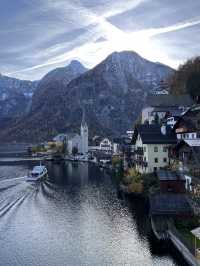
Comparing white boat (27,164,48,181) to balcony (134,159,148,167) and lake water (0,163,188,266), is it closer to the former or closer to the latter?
lake water (0,163,188,266)

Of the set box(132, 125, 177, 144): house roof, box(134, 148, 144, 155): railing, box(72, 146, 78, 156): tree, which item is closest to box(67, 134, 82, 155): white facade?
box(72, 146, 78, 156): tree

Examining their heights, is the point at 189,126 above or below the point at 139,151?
above

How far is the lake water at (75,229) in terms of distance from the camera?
37.3 metres

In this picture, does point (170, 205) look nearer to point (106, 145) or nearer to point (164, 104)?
point (164, 104)

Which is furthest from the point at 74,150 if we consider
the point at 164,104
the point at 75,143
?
the point at 164,104

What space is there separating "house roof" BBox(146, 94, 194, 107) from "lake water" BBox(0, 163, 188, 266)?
999 inches

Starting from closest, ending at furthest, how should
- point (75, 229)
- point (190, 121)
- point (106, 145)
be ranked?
1. point (75, 229)
2. point (190, 121)
3. point (106, 145)

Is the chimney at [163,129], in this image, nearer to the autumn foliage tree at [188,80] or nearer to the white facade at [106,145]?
the autumn foliage tree at [188,80]

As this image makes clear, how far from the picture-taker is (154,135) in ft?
222

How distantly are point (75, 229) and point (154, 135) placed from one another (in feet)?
87.4

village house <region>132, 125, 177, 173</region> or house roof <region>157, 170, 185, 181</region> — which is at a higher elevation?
village house <region>132, 125, 177, 173</region>

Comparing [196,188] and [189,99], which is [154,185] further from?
[189,99]

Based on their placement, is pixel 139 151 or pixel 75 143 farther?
pixel 75 143

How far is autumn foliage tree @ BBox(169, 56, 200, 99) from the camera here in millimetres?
98125
